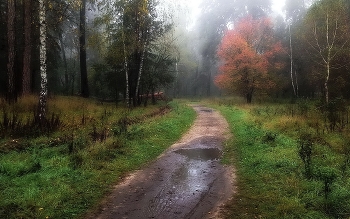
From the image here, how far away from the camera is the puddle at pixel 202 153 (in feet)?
35.2

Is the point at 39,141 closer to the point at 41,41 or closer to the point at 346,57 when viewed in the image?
the point at 41,41

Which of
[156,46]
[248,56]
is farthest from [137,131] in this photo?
[248,56]

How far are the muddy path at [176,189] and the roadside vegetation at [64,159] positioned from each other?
53cm

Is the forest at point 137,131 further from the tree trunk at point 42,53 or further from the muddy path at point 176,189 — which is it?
the muddy path at point 176,189

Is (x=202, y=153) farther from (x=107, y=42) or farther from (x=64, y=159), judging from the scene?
(x=107, y=42)

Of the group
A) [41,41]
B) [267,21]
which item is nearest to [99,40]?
[41,41]

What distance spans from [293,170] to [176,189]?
11.9ft

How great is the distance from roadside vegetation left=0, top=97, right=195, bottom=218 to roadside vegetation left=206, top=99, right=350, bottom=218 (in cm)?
338

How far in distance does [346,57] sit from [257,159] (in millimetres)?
26308

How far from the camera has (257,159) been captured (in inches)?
382

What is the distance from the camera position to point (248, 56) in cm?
3077

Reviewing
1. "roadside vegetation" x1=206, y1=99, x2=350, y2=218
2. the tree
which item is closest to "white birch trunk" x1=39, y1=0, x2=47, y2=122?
"roadside vegetation" x1=206, y1=99, x2=350, y2=218

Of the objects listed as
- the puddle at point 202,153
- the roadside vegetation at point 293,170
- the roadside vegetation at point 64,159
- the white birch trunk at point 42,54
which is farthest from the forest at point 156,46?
the roadside vegetation at point 293,170

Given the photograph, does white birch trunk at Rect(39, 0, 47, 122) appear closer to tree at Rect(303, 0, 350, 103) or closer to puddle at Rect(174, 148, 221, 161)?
puddle at Rect(174, 148, 221, 161)
